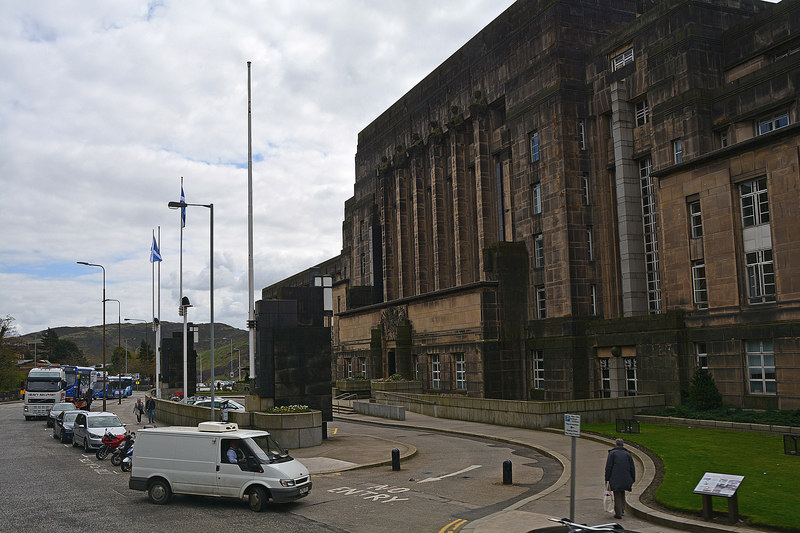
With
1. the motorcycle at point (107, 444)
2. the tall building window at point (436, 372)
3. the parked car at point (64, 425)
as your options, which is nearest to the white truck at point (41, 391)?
the parked car at point (64, 425)

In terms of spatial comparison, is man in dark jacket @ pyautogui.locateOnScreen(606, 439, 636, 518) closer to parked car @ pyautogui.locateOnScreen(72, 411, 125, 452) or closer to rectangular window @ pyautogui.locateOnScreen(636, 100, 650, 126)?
parked car @ pyautogui.locateOnScreen(72, 411, 125, 452)

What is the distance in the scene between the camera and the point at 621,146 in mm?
41406

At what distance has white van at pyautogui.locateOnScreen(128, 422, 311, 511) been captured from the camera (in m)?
17.6

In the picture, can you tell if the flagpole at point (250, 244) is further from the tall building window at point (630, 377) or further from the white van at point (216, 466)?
the tall building window at point (630, 377)

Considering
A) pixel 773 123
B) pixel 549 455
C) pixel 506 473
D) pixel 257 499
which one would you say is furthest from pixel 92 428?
pixel 773 123

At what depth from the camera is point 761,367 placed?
30.2m

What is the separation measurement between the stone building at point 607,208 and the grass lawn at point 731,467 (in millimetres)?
5318

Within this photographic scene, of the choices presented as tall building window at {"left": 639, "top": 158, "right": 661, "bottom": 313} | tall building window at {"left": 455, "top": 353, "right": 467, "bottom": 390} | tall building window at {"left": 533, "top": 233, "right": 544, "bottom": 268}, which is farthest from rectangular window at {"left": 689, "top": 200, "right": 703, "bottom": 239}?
tall building window at {"left": 455, "top": 353, "right": 467, "bottom": 390}

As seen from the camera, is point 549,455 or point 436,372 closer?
point 549,455

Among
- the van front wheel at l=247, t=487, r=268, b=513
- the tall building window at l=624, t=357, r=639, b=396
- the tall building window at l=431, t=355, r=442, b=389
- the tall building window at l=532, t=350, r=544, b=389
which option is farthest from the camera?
the tall building window at l=431, t=355, r=442, b=389

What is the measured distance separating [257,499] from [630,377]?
27.8m

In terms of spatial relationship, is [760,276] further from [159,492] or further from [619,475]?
[159,492]

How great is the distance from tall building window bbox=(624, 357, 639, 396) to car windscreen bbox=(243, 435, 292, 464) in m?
26.1

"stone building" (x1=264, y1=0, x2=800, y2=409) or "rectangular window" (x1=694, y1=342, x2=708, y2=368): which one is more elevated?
"stone building" (x1=264, y1=0, x2=800, y2=409)
